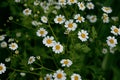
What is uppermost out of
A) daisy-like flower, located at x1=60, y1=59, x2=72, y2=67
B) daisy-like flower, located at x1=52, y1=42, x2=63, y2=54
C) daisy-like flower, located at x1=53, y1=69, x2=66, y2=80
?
daisy-like flower, located at x1=52, y1=42, x2=63, y2=54

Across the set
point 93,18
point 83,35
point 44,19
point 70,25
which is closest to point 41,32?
point 44,19

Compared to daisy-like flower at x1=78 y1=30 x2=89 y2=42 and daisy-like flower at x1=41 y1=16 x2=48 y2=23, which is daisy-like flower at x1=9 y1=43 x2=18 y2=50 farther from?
daisy-like flower at x1=78 y1=30 x2=89 y2=42

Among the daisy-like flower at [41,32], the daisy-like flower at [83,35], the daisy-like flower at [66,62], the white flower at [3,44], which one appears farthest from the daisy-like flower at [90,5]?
the white flower at [3,44]

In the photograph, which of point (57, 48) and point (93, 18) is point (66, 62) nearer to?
point (57, 48)

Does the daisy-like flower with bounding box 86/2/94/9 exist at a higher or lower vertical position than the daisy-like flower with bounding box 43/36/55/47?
higher

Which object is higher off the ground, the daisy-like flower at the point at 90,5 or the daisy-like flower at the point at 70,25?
the daisy-like flower at the point at 90,5

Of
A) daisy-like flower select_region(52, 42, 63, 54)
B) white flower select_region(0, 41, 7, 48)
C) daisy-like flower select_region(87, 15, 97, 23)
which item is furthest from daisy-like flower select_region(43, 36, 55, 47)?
daisy-like flower select_region(87, 15, 97, 23)

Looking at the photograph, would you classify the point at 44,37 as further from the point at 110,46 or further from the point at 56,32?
the point at 110,46

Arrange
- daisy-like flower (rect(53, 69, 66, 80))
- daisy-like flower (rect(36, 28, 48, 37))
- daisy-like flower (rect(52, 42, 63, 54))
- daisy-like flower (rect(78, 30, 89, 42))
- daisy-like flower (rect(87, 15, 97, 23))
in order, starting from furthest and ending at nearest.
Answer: daisy-like flower (rect(87, 15, 97, 23)), daisy-like flower (rect(36, 28, 48, 37)), daisy-like flower (rect(78, 30, 89, 42)), daisy-like flower (rect(52, 42, 63, 54)), daisy-like flower (rect(53, 69, 66, 80))

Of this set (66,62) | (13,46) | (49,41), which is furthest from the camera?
(13,46)

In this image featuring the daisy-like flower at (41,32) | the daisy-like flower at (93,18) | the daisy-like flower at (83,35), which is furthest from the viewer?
the daisy-like flower at (93,18)

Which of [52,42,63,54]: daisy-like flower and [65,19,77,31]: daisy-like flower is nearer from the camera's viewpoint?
[52,42,63,54]: daisy-like flower

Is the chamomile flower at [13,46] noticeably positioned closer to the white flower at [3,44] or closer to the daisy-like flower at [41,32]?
the white flower at [3,44]
